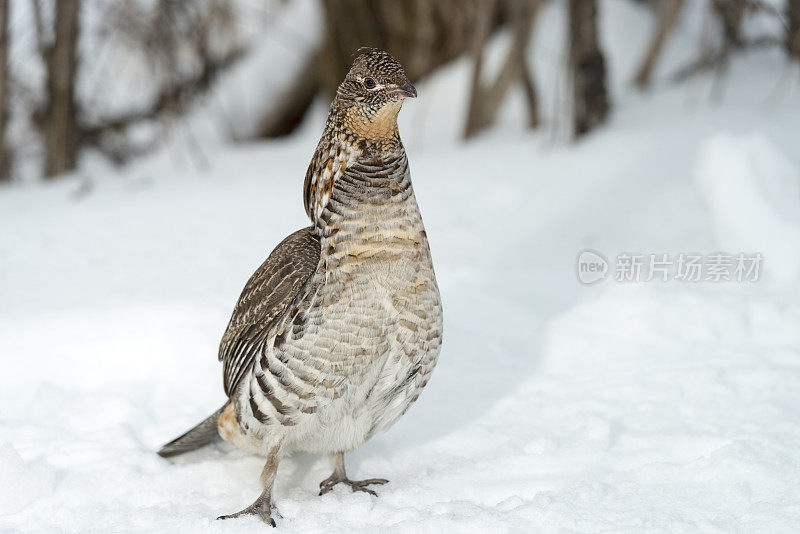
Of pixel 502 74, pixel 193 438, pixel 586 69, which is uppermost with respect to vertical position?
pixel 502 74

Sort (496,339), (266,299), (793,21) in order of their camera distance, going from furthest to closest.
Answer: (793,21), (496,339), (266,299)

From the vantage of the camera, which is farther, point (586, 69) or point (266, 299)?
point (586, 69)

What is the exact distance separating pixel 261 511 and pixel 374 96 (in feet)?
4.79

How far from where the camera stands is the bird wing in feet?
10.3

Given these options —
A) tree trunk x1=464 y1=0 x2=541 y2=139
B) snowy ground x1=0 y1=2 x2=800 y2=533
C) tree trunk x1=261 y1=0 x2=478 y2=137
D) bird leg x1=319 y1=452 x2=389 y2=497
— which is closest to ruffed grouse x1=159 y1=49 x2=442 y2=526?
bird leg x1=319 y1=452 x2=389 y2=497

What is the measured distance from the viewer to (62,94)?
710 cm

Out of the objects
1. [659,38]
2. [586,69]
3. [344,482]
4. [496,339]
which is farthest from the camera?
[659,38]

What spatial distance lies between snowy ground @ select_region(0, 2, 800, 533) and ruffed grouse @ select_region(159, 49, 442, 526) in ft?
1.10

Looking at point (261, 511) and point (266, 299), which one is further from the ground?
point (266, 299)

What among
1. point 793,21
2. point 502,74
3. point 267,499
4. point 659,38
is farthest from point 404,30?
point 267,499

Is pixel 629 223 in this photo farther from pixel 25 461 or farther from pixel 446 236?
pixel 25 461

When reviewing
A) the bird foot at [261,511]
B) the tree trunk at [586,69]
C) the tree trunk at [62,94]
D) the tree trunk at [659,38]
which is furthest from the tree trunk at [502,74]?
the bird foot at [261,511]

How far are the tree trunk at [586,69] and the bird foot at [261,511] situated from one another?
13.3 feet

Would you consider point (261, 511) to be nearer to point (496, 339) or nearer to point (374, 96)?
point (374, 96)
